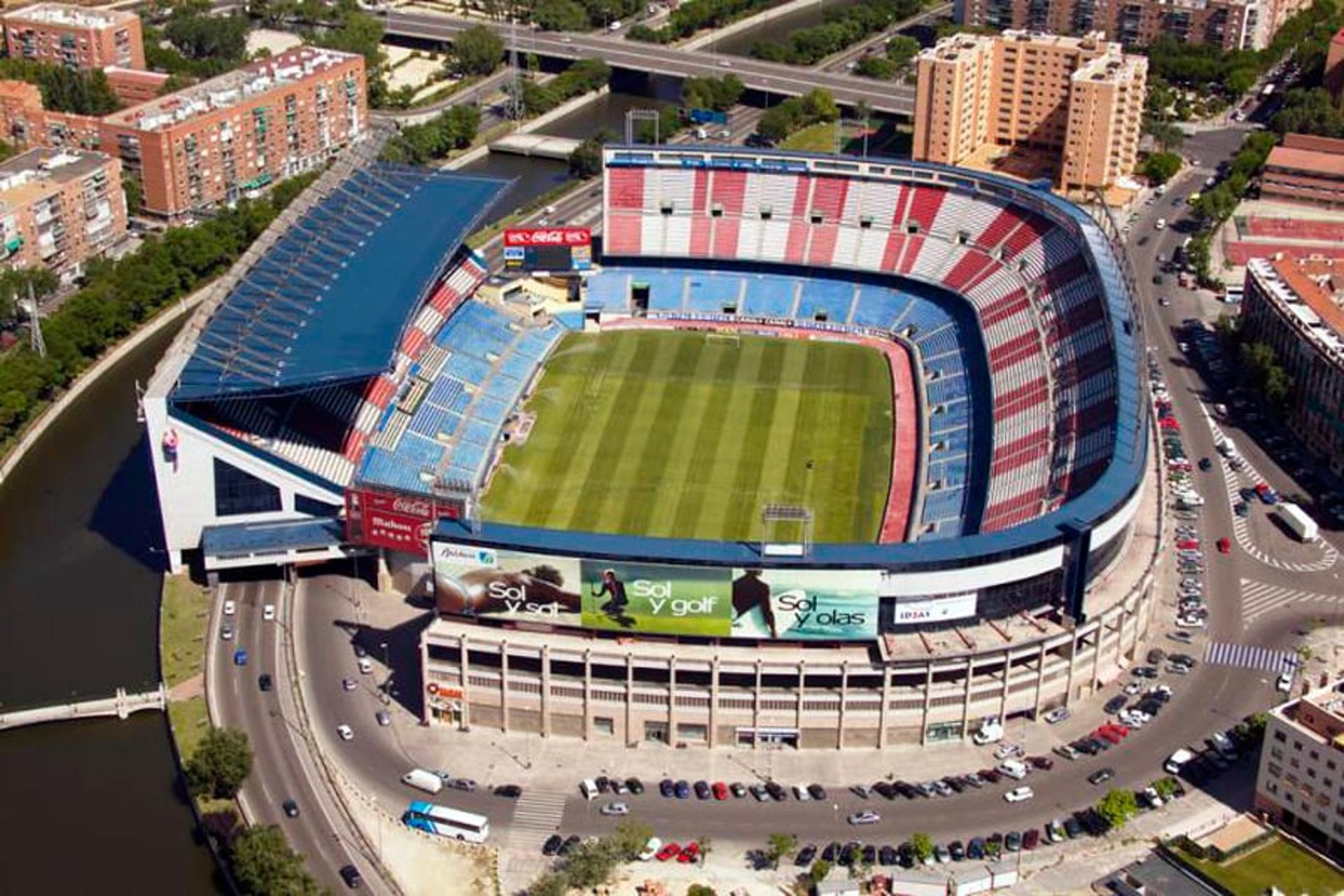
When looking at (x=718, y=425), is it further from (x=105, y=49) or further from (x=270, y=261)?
(x=105, y=49)

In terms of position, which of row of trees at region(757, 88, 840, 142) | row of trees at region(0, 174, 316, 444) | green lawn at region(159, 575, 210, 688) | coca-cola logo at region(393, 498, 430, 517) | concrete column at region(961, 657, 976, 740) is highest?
row of trees at region(757, 88, 840, 142)

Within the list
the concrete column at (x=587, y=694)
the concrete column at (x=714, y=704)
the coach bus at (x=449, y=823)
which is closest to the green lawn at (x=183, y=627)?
the coach bus at (x=449, y=823)

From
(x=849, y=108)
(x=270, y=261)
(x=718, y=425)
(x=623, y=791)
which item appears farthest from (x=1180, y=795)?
(x=849, y=108)

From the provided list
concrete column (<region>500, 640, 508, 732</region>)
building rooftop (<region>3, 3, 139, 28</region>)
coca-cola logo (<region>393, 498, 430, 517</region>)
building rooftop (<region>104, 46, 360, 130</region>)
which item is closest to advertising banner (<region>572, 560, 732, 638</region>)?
concrete column (<region>500, 640, 508, 732</region>)

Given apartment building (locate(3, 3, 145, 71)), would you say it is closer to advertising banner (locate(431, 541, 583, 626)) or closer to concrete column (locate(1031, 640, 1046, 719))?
advertising banner (locate(431, 541, 583, 626))

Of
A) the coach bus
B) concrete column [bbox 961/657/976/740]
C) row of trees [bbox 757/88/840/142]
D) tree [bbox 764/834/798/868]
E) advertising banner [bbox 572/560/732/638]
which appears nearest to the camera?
tree [bbox 764/834/798/868]
